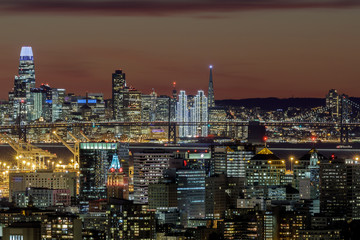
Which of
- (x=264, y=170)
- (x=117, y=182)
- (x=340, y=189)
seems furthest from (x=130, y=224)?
(x=264, y=170)

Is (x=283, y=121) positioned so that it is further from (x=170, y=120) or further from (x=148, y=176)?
(x=148, y=176)

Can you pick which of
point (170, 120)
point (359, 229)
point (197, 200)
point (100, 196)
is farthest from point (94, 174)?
point (170, 120)

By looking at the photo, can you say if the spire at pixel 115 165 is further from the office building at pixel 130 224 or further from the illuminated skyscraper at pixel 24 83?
the illuminated skyscraper at pixel 24 83

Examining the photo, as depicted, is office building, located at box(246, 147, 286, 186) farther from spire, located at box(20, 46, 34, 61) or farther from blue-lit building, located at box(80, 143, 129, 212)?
spire, located at box(20, 46, 34, 61)

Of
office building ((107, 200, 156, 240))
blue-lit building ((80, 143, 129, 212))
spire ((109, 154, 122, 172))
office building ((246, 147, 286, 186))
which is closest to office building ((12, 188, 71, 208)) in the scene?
blue-lit building ((80, 143, 129, 212))

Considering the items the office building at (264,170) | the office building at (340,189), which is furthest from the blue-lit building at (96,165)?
the office building at (340,189)

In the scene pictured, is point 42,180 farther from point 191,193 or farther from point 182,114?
point 182,114

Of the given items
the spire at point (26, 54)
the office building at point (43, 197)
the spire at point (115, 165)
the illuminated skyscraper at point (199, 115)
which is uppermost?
the spire at point (26, 54)
